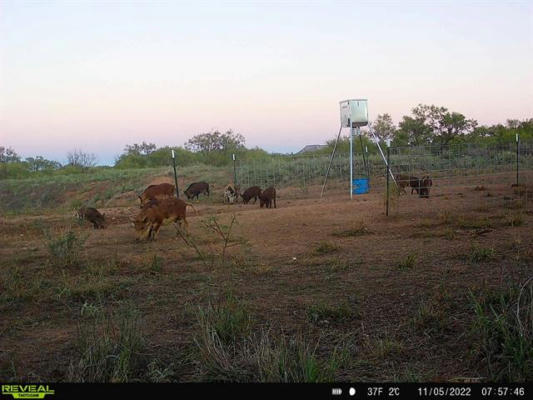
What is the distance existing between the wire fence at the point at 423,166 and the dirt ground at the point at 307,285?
328 inches

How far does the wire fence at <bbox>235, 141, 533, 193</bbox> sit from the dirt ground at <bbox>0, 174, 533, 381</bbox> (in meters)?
8.32

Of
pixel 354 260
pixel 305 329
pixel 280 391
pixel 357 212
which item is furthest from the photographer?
pixel 357 212

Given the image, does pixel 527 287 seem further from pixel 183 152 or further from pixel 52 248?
pixel 183 152

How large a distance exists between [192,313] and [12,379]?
1966mm

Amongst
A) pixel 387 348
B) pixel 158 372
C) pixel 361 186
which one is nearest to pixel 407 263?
pixel 387 348

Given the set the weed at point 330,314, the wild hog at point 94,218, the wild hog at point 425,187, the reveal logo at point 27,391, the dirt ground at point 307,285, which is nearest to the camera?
the reveal logo at point 27,391

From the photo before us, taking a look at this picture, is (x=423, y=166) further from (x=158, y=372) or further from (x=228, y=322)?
(x=158, y=372)

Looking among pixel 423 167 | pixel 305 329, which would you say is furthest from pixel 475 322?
pixel 423 167

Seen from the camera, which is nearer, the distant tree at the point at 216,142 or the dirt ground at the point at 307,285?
the dirt ground at the point at 307,285

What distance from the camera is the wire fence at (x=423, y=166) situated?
20484 millimetres

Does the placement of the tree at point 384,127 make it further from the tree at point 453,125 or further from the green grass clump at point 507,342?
the green grass clump at point 507,342

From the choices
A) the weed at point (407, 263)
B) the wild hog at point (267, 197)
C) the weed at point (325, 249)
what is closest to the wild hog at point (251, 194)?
the wild hog at point (267, 197)

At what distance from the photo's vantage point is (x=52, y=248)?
843cm

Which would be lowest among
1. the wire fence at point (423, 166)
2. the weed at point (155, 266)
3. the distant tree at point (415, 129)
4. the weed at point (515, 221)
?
the weed at point (155, 266)
